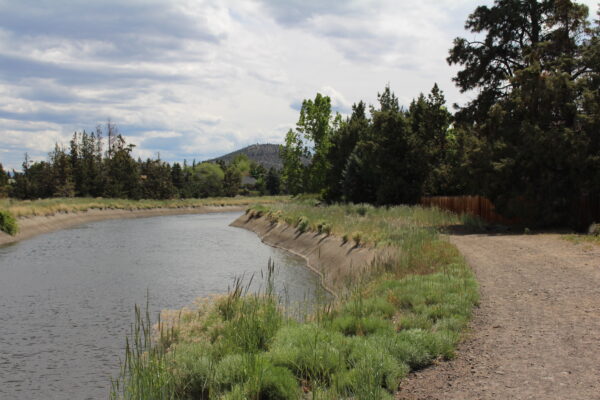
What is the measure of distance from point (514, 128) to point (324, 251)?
11.3 metres

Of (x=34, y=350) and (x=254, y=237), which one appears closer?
(x=34, y=350)

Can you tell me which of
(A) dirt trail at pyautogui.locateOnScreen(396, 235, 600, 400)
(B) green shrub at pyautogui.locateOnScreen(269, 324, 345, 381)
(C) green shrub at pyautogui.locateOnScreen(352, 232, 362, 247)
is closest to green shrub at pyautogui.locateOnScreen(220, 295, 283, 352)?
(B) green shrub at pyautogui.locateOnScreen(269, 324, 345, 381)

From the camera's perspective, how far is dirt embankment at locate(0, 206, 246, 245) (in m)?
42.4

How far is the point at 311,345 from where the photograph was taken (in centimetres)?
782

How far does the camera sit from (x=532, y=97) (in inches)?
1003

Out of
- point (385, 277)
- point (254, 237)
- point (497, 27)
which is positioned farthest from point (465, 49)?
point (385, 277)

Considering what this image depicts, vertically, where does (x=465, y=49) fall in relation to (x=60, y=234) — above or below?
above

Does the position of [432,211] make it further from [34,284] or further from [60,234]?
[60,234]

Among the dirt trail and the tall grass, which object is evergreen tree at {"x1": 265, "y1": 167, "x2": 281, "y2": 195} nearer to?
the tall grass

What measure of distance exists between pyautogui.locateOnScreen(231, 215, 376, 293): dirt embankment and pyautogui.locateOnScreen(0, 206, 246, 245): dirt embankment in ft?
60.8

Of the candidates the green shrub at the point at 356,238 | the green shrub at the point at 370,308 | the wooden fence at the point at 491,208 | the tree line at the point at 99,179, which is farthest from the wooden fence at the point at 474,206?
the tree line at the point at 99,179

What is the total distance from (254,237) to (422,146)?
1472 cm

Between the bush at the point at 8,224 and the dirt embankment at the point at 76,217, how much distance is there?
37 cm

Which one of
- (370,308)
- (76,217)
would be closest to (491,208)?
(370,308)
